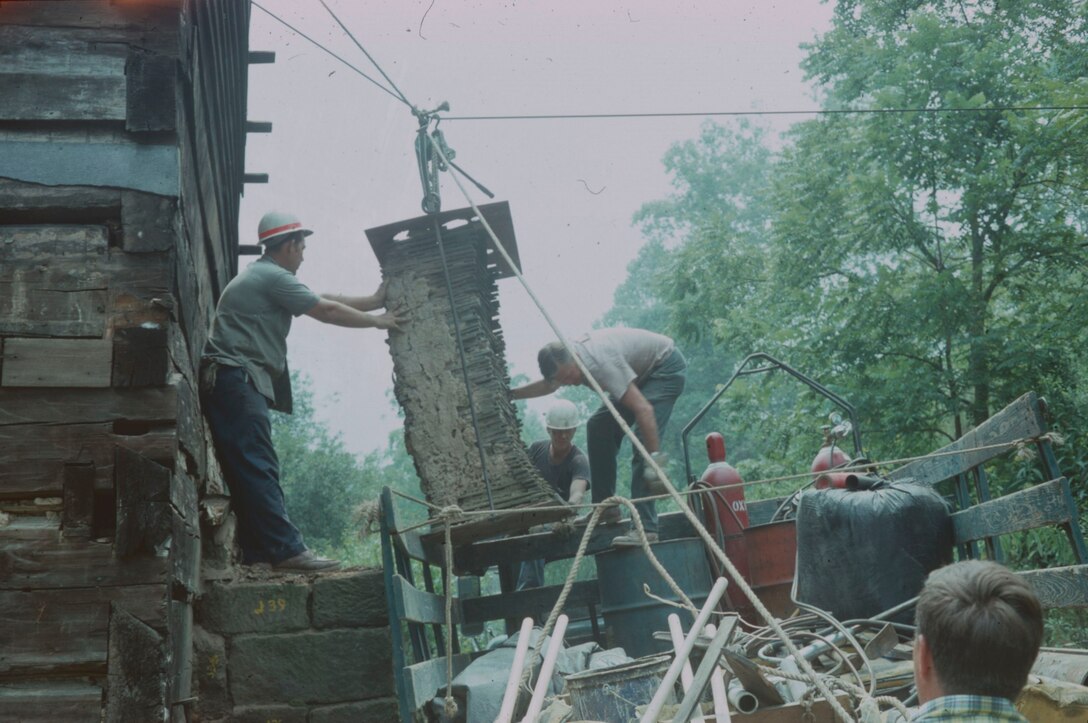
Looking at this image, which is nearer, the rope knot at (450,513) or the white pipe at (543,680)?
the white pipe at (543,680)

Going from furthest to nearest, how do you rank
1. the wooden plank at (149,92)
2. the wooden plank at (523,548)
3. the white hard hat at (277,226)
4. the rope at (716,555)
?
the wooden plank at (523,548), the white hard hat at (277,226), the wooden plank at (149,92), the rope at (716,555)

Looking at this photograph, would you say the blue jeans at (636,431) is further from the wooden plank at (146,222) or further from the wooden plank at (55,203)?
the wooden plank at (55,203)

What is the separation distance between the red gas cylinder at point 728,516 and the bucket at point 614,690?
127 inches

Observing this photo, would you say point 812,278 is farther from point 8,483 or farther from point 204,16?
point 8,483

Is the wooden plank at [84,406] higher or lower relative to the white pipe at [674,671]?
higher

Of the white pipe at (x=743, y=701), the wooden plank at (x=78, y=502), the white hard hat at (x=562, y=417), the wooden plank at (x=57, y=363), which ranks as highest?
the white hard hat at (x=562, y=417)

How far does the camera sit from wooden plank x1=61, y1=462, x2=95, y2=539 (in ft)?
11.0

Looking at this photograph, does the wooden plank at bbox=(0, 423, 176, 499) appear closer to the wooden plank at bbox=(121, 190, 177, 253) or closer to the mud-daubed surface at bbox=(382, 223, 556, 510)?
the wooden plank at bbox=(121, 190, 177, 253)

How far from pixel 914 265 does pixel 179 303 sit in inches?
549

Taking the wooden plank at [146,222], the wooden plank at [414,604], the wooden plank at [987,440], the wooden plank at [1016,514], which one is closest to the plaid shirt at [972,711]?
the wooden plank at [1016,514]

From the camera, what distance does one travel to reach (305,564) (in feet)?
15.8

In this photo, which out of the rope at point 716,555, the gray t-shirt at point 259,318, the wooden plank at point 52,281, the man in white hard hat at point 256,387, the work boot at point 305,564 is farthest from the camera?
the gray t-shirt at point 259,318

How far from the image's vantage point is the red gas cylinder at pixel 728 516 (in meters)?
6.78

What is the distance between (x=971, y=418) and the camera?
13.4 metres
